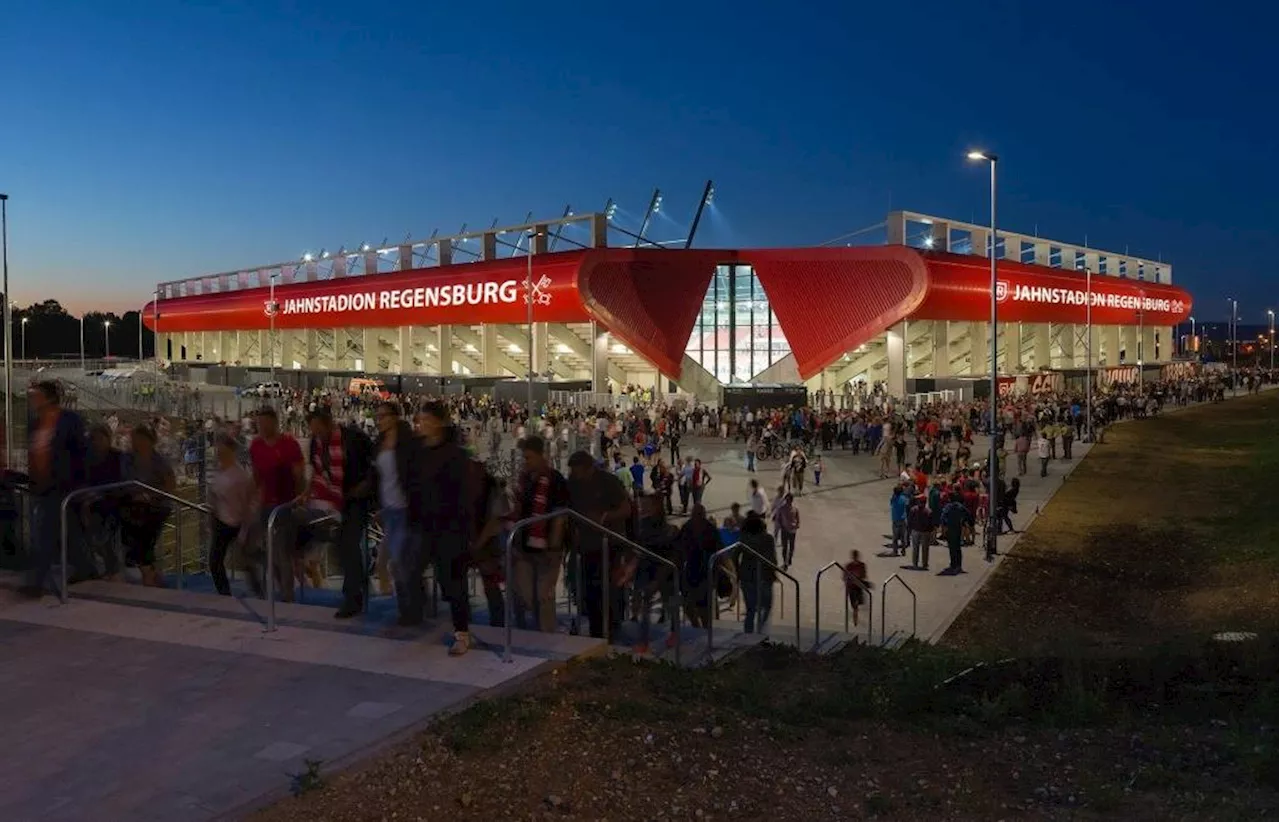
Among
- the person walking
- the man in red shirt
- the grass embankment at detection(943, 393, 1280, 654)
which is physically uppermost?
the man in red shirt

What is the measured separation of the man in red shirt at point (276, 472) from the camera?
8.30m

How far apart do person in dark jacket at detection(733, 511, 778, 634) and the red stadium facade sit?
28.8 metres

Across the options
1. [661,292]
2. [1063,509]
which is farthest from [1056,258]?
[1063,509]

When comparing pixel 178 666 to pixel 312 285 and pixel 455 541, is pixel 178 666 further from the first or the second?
pixel 312 285

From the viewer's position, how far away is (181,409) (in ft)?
126

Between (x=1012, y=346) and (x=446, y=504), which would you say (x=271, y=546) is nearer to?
(x=446, y=504)

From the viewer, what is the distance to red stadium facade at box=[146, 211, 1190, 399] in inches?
1864

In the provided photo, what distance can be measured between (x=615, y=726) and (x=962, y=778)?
1.85 meters

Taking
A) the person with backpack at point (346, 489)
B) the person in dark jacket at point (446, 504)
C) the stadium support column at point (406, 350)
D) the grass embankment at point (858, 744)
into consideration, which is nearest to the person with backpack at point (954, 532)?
the grass embankment at point (858, 744)

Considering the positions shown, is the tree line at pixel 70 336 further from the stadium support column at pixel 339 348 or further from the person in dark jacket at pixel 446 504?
the person in dark jacket at pixel 446 504

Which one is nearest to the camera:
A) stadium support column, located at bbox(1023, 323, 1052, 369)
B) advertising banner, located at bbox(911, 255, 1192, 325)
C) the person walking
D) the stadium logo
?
the person walking

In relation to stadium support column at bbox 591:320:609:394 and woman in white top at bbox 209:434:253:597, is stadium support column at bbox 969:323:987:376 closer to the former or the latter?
stadium support column at bbox 591:320:609:394

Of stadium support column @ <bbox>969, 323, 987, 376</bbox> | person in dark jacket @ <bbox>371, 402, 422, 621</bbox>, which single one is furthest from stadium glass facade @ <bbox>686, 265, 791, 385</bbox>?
person in dark jacket @ <bbox>371, 402, 422, 621</bbox>

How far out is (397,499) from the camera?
7.35 meters
